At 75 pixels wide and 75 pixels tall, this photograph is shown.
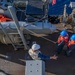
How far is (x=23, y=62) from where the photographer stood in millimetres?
9789

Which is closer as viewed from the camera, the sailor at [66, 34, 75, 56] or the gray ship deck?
the gray ship deck

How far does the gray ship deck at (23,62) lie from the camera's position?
940 cm

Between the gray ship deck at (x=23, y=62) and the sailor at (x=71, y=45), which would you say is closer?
the gray ship deck at (x=23, y=62)

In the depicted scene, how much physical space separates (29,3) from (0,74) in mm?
3373

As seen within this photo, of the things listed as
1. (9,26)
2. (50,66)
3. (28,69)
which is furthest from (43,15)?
(28,69)

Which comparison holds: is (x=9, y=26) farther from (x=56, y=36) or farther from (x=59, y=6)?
(x=59, y=6)

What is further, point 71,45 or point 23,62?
point 23,62

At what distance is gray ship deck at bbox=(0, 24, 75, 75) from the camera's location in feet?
30.8

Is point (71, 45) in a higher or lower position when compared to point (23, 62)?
higher

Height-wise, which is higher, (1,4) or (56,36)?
(1,4)

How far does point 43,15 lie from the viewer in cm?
1065

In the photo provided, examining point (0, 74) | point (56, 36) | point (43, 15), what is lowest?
point (0, 74)

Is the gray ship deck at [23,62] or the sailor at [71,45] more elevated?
the sailor at [71,45]

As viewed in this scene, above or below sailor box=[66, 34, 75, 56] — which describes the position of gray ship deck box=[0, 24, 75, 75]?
below
